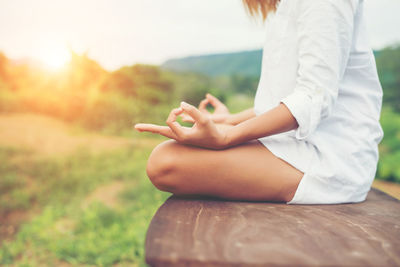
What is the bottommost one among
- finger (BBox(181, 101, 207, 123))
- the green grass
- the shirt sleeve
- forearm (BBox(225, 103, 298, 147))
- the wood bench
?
the green grass

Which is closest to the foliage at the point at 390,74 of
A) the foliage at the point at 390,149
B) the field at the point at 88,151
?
the field at the point at 88,151

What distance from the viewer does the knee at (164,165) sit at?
3.27 ft

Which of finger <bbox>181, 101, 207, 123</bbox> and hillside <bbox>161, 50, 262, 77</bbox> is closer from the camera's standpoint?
finger <bbox>181, 101, 207, 123</bbox>

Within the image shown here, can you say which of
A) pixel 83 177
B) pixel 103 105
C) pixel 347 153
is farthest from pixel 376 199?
pixel 103 105

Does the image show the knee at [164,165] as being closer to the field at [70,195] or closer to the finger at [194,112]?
the finger at [194,112]

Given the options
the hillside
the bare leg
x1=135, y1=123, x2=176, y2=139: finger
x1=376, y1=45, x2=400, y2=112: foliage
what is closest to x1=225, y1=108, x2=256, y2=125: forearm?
the bare leg

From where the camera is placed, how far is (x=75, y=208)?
3.20 meters

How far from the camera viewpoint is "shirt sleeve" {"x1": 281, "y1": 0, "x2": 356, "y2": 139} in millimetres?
958

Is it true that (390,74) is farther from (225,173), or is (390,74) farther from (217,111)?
(225,173)

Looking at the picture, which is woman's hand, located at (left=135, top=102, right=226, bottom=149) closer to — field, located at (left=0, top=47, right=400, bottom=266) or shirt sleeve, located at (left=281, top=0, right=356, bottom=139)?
shirt sleeve, located at (left=281, top=0, right=356, bottom=139)

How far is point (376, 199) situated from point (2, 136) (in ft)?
15.9

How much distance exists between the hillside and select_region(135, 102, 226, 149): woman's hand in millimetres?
5943

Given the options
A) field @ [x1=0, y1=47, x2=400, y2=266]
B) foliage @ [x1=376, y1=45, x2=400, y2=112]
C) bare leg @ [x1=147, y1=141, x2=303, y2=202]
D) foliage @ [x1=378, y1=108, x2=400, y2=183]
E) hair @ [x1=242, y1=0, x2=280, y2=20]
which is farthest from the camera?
foliage @ [x1=376, y1=45, x2=400, y2=112]

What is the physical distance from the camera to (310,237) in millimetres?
744
